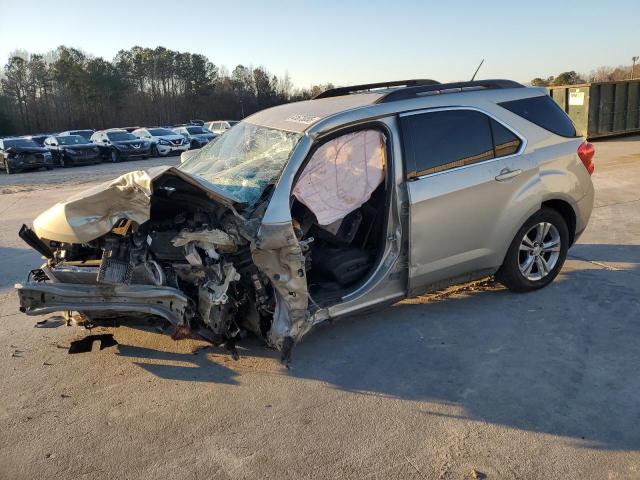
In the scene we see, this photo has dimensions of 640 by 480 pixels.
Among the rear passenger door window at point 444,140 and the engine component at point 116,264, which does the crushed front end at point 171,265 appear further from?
the rear passenger door window at point 444,140

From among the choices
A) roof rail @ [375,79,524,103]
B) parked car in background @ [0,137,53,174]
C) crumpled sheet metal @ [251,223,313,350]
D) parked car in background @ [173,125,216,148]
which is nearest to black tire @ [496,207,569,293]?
roof rail @ [375,79,524,103]

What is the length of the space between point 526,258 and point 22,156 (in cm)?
2367

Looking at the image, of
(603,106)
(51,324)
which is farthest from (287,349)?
(603,106)

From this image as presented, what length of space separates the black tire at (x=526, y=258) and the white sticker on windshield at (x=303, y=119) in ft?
6.84

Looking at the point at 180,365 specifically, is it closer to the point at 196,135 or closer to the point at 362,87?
the point at 362,87

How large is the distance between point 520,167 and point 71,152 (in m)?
24.3

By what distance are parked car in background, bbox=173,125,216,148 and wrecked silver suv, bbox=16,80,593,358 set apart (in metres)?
25.0

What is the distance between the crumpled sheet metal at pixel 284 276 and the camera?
140 inches

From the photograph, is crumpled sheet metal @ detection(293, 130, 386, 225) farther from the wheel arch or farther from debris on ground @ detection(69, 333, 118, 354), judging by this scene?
debris on ground @ detection(69, 333, 118, 354)

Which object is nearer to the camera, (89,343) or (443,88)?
(89,343)

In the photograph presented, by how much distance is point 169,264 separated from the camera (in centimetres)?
376

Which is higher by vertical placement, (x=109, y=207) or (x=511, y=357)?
(x=109, y=207)

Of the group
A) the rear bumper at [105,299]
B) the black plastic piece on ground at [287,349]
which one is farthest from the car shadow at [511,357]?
the rear bumper at [105,299]

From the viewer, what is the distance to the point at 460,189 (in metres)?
4.25
